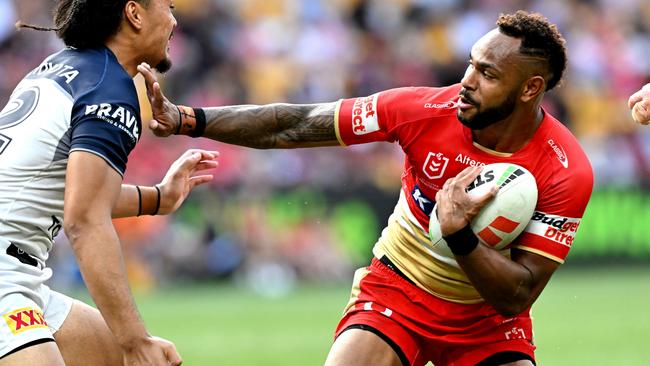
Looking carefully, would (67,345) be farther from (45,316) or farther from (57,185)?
(57,185)

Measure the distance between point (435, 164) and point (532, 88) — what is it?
0.67 meters

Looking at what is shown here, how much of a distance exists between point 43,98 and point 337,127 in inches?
73.7

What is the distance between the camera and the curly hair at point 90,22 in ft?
17.9

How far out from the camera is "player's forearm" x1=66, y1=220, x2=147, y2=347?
4.87m

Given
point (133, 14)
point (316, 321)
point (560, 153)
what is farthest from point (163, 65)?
point (316, 321)

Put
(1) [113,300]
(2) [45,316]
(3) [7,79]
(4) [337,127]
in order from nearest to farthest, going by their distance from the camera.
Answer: (1) [113,300] < (2) [45,316] < (4) [337,127] < (3) [7,79]

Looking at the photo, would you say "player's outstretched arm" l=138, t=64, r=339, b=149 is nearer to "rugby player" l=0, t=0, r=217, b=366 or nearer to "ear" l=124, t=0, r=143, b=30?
"rugby player" l=0, t=0, r=217, b=366

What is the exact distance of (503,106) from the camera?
6.08 m

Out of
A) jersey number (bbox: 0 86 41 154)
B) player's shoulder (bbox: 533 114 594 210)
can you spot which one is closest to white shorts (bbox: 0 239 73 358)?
jersey number (bbox: 0 86 41 154)

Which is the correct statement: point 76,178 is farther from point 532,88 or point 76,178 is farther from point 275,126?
point 532,88

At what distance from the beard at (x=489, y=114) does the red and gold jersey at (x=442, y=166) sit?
0.17m

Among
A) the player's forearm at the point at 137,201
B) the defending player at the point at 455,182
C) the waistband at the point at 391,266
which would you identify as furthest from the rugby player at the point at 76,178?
the waistband at the point at 391,266

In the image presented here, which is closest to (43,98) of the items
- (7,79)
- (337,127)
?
(337,127)

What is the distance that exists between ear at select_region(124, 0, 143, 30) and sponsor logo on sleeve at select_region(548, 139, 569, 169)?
230 cm
